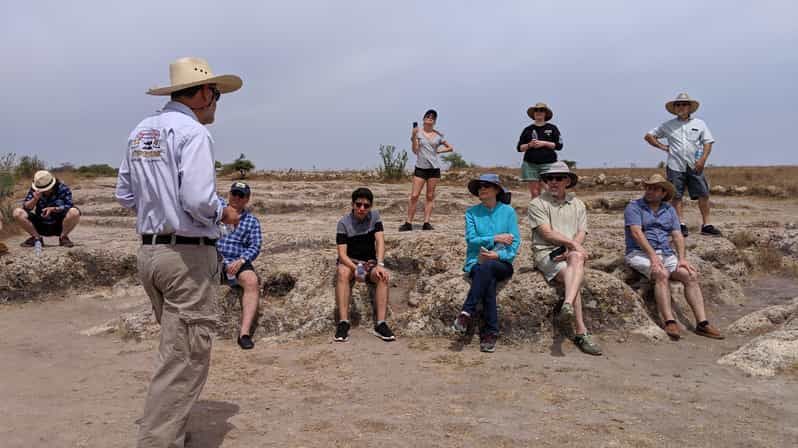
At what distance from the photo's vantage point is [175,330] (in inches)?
124

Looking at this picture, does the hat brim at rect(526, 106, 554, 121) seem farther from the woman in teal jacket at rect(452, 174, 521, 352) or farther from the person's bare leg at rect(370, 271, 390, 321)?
the person's bare leg at rect(370, 271, 390, 321)

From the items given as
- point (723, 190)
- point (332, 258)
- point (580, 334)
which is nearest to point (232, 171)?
point (723, 190)

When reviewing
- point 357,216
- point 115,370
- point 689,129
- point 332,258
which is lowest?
point 115,370

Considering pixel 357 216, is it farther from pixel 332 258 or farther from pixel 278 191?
pixel 278 191

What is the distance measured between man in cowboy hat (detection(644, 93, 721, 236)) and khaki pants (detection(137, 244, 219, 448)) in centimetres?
637

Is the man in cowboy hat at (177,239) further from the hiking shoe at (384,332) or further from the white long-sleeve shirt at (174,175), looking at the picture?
the hiking shoe at (384,332)

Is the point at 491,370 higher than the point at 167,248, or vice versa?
the point at 167,248

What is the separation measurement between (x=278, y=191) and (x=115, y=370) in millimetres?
8767

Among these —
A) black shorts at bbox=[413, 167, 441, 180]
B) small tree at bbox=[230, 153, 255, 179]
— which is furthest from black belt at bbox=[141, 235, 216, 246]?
small tree at bbox=[230, 153, 255, 179]

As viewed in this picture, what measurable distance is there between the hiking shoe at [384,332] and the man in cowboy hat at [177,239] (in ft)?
8.94

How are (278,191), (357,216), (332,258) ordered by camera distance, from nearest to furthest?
(357,216), (332,258), (278,191)

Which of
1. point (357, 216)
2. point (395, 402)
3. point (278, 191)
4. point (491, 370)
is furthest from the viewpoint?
point (278, 191)

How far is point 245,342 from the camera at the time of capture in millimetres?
5734

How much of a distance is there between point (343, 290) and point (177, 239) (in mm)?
2918
